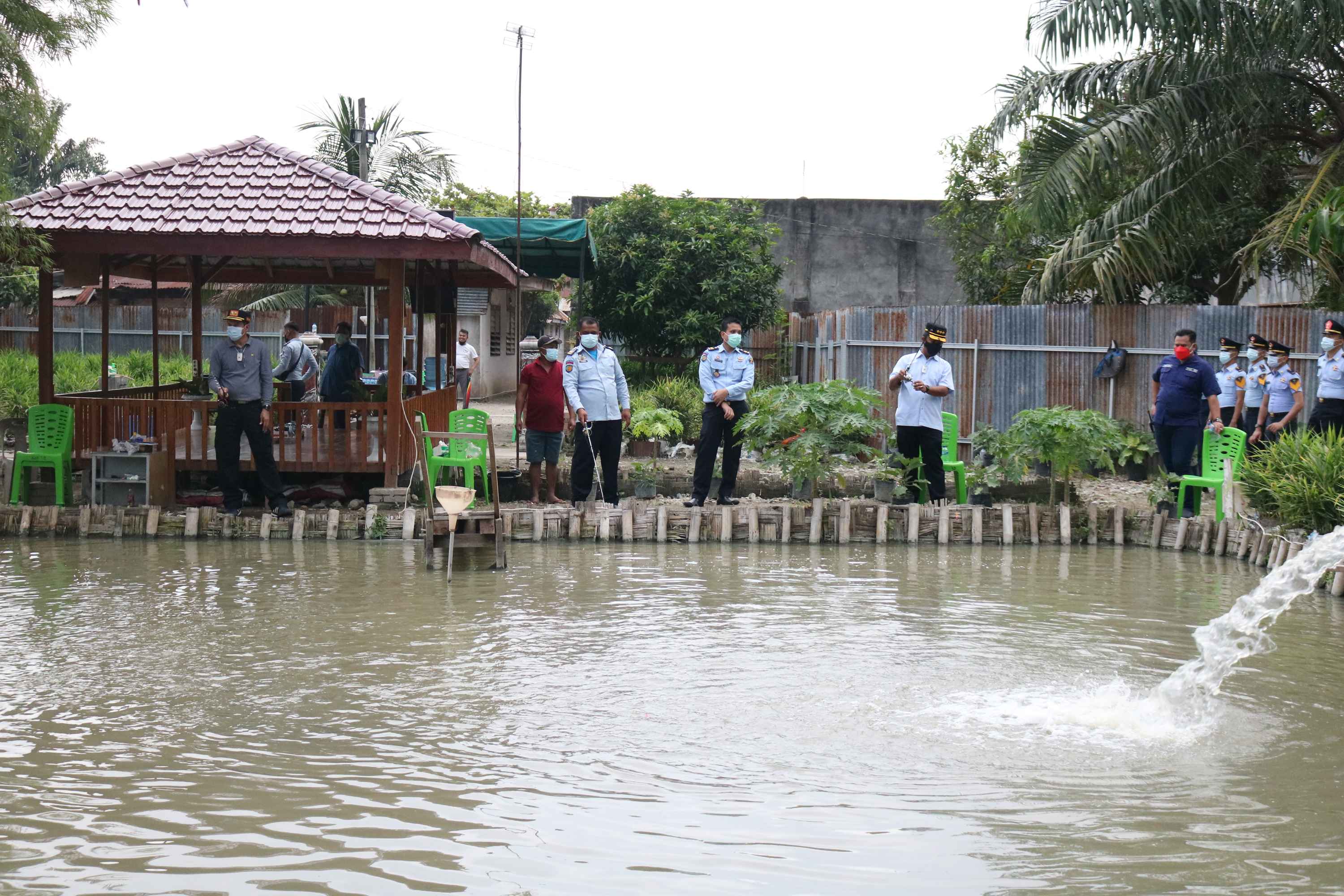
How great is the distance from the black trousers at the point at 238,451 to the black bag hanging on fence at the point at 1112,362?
10548mm

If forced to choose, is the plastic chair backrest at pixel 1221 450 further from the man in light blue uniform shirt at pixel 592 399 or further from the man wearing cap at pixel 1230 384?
the man in light blue uniform shirt at pixel 592 399

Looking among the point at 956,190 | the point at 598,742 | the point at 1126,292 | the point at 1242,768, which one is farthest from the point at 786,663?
the point at 956,190

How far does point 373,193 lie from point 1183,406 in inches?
326

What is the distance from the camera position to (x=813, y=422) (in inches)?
535

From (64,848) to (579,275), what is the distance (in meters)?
17.7

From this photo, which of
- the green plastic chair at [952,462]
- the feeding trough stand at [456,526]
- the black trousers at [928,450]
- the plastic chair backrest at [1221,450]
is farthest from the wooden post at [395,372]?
the plastic chair backrest at [1221,450]

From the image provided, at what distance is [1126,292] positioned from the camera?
18672 millimetres

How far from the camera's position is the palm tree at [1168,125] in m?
15.6

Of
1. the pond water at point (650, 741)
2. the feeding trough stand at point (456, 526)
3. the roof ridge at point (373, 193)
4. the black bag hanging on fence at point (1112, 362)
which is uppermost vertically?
the roof ridge at point (373, 193)

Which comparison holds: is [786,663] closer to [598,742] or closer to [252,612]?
[598,742]

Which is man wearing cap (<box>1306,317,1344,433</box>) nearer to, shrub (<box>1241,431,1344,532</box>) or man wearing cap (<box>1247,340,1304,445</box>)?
man wearing cap (<box>1247,340,1304,445</box>)

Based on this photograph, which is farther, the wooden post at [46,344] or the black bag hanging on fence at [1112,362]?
the black bag hanging on fence at [1112,362]

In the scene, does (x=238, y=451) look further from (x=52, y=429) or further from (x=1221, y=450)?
(x=1221, y=450)

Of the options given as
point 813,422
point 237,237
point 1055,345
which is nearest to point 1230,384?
point 1055,345
